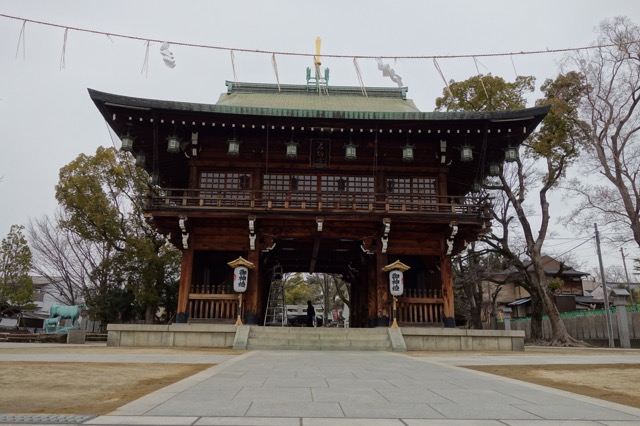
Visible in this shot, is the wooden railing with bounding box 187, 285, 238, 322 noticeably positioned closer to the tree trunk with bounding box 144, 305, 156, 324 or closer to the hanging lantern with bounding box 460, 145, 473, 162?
the hanging lantern with bounding box 460, 145, 473, 162

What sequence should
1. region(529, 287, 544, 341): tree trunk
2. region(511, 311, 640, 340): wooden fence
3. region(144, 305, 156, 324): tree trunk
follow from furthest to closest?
region(144, 305, 156, 324): tree trunk
region(529, 287, 544, 341): tree trunk
region(511, 311, 640, 340): wooden fence

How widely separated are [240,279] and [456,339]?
8.49m

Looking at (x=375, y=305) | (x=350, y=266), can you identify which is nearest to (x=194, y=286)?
(x=375, y=305)

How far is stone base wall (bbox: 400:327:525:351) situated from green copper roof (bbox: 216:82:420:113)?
11.0 m

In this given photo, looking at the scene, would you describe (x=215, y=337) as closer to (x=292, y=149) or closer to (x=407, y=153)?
(x=292, y=149)

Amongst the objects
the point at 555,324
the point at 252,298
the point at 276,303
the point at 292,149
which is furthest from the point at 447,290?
the point at 276,303

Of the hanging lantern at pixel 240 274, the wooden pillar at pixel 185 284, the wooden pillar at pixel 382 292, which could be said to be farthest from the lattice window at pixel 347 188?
the wooden pillar at pixel 185 284

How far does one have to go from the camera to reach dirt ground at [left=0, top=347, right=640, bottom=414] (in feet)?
17.3

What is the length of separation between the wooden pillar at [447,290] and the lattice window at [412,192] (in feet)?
7.85

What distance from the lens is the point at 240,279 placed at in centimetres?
1716

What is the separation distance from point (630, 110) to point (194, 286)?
23.8m

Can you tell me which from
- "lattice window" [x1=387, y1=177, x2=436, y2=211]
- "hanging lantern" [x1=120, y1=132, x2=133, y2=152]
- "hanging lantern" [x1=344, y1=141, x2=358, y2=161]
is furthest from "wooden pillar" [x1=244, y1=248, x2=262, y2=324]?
"hanging lantern" [x1=120, y1=132, x2=133, y2=152]

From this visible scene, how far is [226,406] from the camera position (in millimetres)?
4883

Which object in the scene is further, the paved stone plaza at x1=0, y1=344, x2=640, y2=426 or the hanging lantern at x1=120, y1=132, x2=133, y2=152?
the hanging lantern at x1=120, y1=132, x2=133, y2=152
